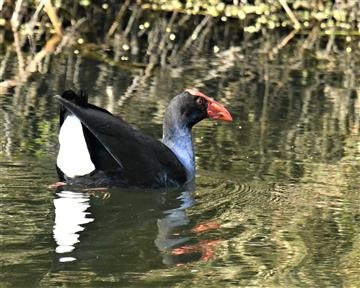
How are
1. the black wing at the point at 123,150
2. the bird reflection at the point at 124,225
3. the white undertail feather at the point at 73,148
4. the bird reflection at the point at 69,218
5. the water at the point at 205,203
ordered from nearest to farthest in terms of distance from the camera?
the water at the point at 205,203 < the bird reflection at the point at 124,225 < the bird reflection at the point at 69,218 < the black wing at the point at 123,150 < the white undertail feather at the point at 73,148

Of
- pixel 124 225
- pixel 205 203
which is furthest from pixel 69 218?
pixel 205 203

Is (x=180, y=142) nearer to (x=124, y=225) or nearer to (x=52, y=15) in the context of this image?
(x=124, y=225)

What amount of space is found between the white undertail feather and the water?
0.19 m

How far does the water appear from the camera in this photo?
6508 millimetres

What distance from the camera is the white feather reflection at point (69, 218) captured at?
699 centimetres

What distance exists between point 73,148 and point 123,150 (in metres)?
0.36

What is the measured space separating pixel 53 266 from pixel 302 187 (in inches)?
110

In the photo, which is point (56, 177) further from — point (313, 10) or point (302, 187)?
point (313, 10)

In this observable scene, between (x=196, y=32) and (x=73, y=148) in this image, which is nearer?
(x=73, y=148)

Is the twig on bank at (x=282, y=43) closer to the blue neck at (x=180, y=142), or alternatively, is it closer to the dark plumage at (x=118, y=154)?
the blue neck at (x=180, y=142)

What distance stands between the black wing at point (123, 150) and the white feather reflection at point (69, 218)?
32 centimetres

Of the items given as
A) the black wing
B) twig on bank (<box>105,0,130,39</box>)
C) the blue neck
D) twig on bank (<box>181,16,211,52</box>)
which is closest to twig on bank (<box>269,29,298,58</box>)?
twig on bank (<box>181,16,211,52</box>)

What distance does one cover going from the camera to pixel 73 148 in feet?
26.7

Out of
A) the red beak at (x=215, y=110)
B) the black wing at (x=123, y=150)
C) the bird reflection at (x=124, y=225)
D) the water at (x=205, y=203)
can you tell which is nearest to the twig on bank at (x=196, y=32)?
the water at (x=205, y=203)
